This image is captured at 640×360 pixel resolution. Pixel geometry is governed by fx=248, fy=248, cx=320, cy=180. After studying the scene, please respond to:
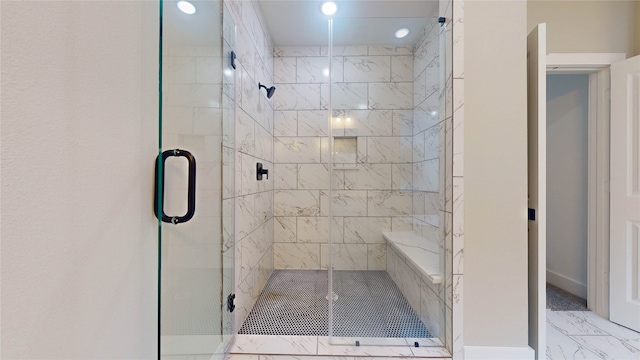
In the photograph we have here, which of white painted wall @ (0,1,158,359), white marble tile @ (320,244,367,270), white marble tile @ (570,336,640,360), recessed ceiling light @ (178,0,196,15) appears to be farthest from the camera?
white marble tile @ (320,244,367,270)

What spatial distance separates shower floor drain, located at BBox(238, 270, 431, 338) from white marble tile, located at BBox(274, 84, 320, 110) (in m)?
1.97

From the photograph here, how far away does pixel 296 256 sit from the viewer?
A: 9.96ft

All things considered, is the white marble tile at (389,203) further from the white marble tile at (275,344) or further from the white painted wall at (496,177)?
the white marble tile at (275,344)

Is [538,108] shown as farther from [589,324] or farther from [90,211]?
[90,211]

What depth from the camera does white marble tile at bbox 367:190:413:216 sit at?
2430 mm

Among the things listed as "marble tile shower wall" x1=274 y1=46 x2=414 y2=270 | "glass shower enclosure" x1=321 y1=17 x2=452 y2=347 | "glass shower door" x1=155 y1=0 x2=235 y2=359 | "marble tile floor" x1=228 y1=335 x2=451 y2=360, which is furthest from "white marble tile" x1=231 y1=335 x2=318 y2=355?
"marble tile shower wall" x1=274 y1=46 x2=414 y2=270

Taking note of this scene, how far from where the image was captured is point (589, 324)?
1.91 metres

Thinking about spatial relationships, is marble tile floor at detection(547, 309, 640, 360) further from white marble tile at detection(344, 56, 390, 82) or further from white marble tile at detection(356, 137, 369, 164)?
white marble tile at detection(344, 56, 390, 82)

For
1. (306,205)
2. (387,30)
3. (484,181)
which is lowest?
(306,205)

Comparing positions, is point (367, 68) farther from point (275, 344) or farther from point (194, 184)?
point (275, 344)

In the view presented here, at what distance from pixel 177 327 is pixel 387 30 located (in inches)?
112

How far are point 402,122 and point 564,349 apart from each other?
2.06 meters

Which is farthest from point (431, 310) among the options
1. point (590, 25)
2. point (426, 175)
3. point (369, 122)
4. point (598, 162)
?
point (590, 25)

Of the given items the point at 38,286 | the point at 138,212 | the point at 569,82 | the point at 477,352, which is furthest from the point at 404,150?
the point at 38,286
